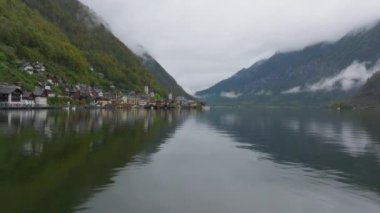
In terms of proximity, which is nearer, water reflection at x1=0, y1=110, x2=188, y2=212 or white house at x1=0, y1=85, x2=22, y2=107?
water reflection at x1=0, y1=110, x2=188, y2=212

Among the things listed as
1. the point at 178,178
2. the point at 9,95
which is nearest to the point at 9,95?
the point at 9,95

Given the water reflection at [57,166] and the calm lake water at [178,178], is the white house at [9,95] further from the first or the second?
the calm lake water at [178,178]

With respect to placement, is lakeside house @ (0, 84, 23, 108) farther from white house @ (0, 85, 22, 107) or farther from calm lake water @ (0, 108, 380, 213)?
calm lake water @ (0, 108, 380, 213)

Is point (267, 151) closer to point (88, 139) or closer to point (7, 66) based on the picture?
point (88, 139)

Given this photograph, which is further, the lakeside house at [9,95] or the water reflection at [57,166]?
the lakeside house at [9,95]

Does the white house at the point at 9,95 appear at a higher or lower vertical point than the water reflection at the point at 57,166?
higher

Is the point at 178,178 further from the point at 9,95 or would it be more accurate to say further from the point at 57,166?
the point at 9,95

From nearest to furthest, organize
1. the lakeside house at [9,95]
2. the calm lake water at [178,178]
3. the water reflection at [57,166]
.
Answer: the water reflection at [57,166] → the calm lake water at [178,178] → the lakeside house at [9,95]

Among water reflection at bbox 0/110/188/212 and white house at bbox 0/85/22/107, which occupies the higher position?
white house at bbox 0/85/22/107

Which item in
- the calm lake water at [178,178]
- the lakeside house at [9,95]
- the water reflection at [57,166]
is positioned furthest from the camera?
the lakeside house at [9,95]

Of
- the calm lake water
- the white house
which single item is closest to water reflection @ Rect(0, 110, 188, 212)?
the calm lake water

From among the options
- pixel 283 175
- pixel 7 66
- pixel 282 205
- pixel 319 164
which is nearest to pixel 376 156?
pixel 319 164

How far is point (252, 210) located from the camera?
21.3 metres

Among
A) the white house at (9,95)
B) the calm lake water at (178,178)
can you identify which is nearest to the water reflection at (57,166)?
the calm lake water at (178,178)
